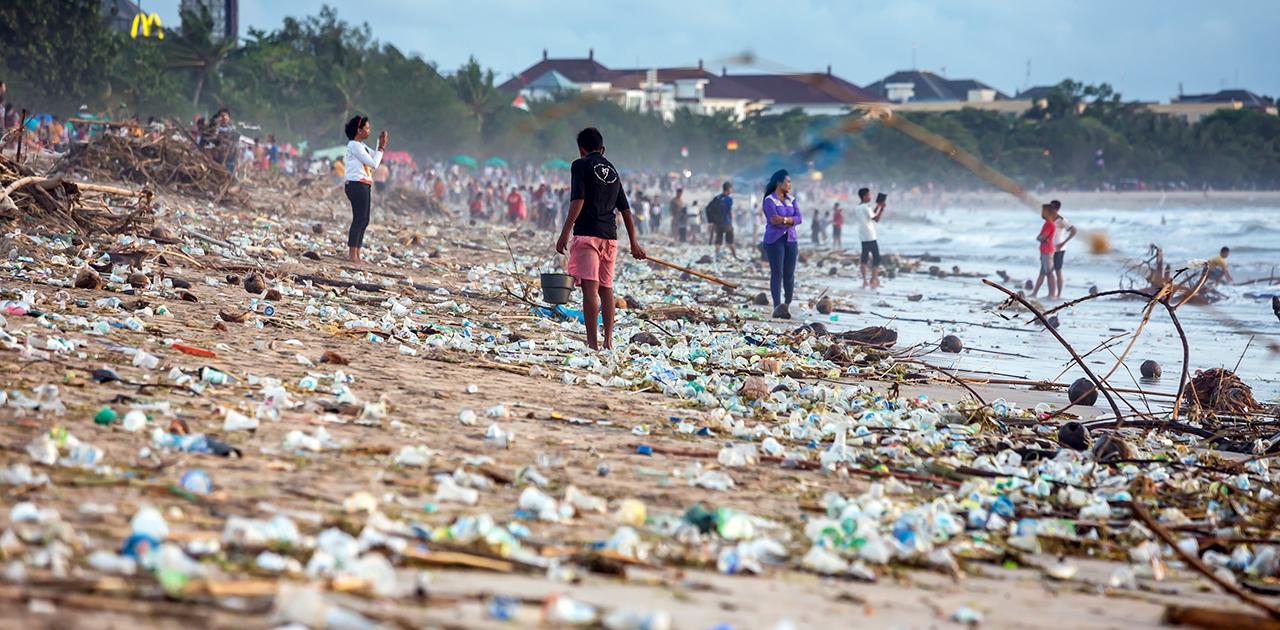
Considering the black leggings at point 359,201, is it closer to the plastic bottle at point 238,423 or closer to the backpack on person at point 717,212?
the plastic bottle at point 238,423

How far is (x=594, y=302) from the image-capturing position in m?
7.48

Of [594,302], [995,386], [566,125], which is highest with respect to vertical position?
[566,125]

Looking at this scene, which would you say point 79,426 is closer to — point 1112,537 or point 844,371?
point 1112,537

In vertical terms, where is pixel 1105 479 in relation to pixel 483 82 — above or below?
below

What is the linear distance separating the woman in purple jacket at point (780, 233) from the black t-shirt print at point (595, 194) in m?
4.08

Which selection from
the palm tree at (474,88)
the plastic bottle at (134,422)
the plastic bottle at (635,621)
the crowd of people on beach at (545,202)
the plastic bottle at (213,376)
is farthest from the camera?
the palm tree at (474,88)

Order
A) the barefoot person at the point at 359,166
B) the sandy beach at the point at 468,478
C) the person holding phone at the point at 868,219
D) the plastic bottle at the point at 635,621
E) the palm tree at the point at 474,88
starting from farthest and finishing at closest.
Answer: the palm tree at the point at 474,88
the person holding phone at the point at 868,219
the barefoot person at the point at 359,166
the sandy beach at the point at 468,478
the plastic bottle at the point at 635,621

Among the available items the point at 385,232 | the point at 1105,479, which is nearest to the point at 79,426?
the point at 1105,479

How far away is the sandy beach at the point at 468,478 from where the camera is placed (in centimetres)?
266

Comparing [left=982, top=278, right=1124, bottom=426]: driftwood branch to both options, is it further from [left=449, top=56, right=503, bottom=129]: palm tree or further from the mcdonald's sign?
[left=449, top=56, right=503, bottom=129]: palm tree

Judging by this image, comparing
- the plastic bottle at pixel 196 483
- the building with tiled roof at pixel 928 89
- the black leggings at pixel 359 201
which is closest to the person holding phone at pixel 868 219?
the black leggings at pixel 359 201

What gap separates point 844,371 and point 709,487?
3785mm

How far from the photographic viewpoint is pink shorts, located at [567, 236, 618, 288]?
24.5ft

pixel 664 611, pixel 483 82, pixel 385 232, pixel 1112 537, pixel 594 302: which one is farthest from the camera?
pixel 483 82
